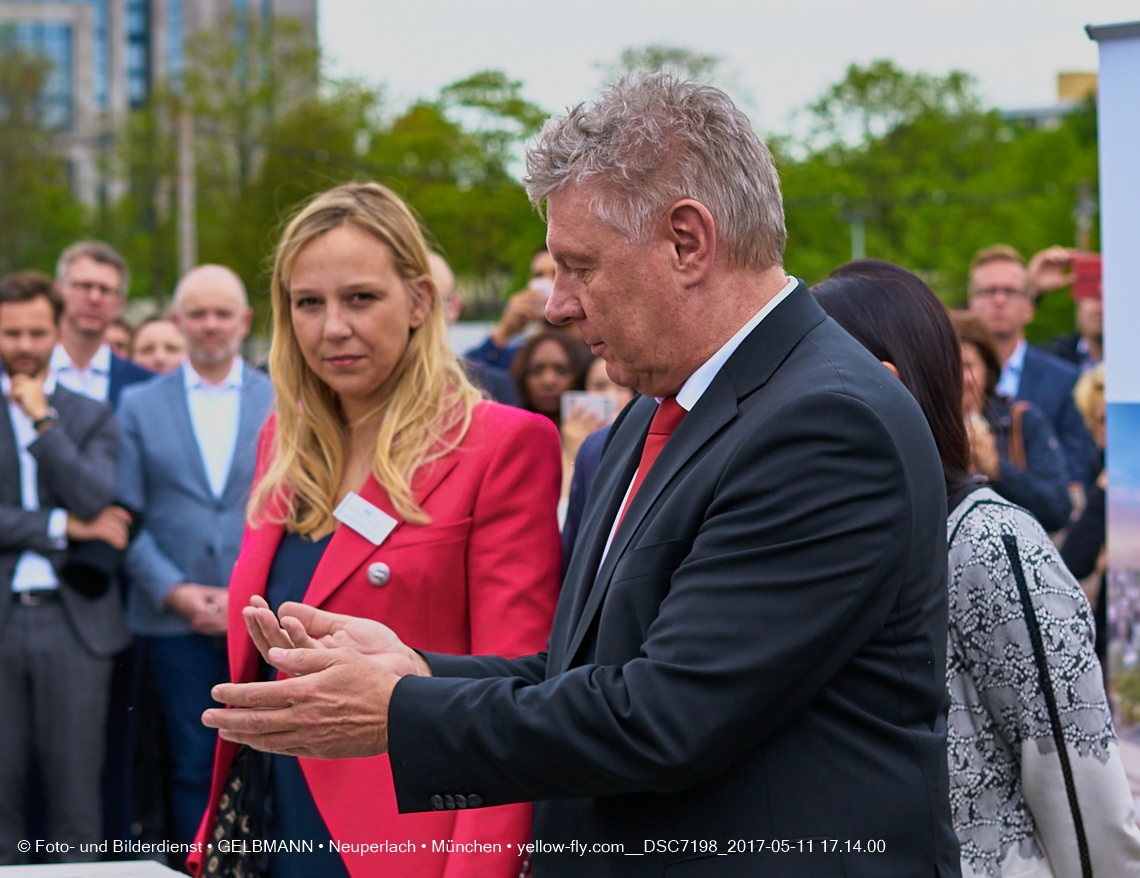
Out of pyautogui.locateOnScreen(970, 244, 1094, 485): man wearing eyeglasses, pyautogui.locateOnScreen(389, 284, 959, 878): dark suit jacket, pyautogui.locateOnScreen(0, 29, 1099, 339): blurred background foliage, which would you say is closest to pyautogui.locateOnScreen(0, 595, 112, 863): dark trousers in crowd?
pyautogui.locateOnScreen(389, 284, 959, 878): dark suit jacket

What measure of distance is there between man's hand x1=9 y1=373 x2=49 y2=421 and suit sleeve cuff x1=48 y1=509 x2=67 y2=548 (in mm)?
410

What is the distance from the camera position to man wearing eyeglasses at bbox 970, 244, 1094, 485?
598 cm

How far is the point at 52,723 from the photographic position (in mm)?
4707

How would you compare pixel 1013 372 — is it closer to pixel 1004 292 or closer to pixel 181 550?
pixel 1004 292

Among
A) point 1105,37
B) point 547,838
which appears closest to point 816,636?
point 547,838

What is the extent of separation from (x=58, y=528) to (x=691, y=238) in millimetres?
3918

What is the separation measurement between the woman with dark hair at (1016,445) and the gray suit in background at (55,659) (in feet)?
11.8

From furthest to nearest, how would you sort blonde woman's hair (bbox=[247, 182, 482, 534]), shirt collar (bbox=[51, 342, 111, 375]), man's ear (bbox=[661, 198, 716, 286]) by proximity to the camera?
1. shirt collar (bbox=[51, 342, 111, 375])
2. blonde woman's hair (bbox=[247, 182, 482, 534])
3. man's ear (bbox=[661, 198, 716, 286])

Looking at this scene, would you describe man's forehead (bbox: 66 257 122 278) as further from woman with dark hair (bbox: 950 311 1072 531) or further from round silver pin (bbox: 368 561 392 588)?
round silver pin (bbox: 368 561 392 588)

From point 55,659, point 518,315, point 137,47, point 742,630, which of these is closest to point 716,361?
point 742,630

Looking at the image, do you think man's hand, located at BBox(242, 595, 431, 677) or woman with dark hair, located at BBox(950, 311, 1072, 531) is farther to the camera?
woman with dark hair, located at BBox(950, 311, 1072, 531)

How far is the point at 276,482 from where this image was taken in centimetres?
263

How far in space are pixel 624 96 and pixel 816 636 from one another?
0.82 metres

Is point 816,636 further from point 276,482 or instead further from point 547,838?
point 276,482
